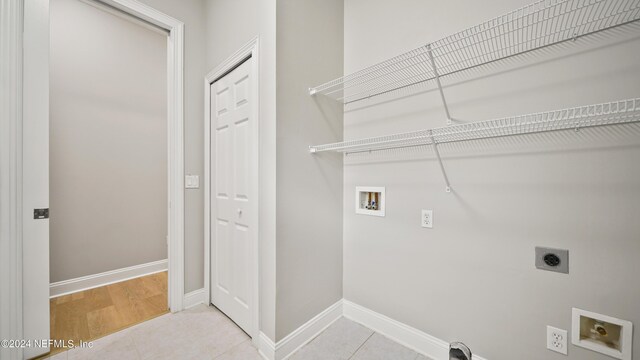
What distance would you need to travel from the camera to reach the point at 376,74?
156 cm

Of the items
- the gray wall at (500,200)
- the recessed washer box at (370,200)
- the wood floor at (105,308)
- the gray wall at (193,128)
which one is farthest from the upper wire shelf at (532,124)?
the wood floor at (105,308)

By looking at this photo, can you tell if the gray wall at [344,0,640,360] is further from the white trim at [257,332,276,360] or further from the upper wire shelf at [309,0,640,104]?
the white trim at [257,332,276,360]

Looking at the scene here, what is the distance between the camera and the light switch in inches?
79.4

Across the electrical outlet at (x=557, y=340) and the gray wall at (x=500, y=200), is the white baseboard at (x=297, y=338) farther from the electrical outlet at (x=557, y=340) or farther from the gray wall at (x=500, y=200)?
the electrical outlet at (x=557, y=340)

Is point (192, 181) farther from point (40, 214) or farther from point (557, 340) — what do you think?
point (557, 340)

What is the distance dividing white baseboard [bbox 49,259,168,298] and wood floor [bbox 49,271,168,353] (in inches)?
2.3

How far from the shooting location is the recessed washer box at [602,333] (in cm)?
98

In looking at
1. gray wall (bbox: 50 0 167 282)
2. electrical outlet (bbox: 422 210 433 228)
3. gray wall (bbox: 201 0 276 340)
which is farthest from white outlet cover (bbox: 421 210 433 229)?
gray wall (bbox: 50 0 167 282)

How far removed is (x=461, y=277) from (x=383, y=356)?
70 centimetres

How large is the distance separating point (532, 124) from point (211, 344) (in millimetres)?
2226

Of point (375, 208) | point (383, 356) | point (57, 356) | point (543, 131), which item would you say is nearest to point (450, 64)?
point (543, 131)

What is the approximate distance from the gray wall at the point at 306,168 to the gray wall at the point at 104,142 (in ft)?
5.62

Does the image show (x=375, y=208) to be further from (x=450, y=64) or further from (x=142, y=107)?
(x=142, y=107)

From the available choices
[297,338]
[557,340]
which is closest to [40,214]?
[297,338]
